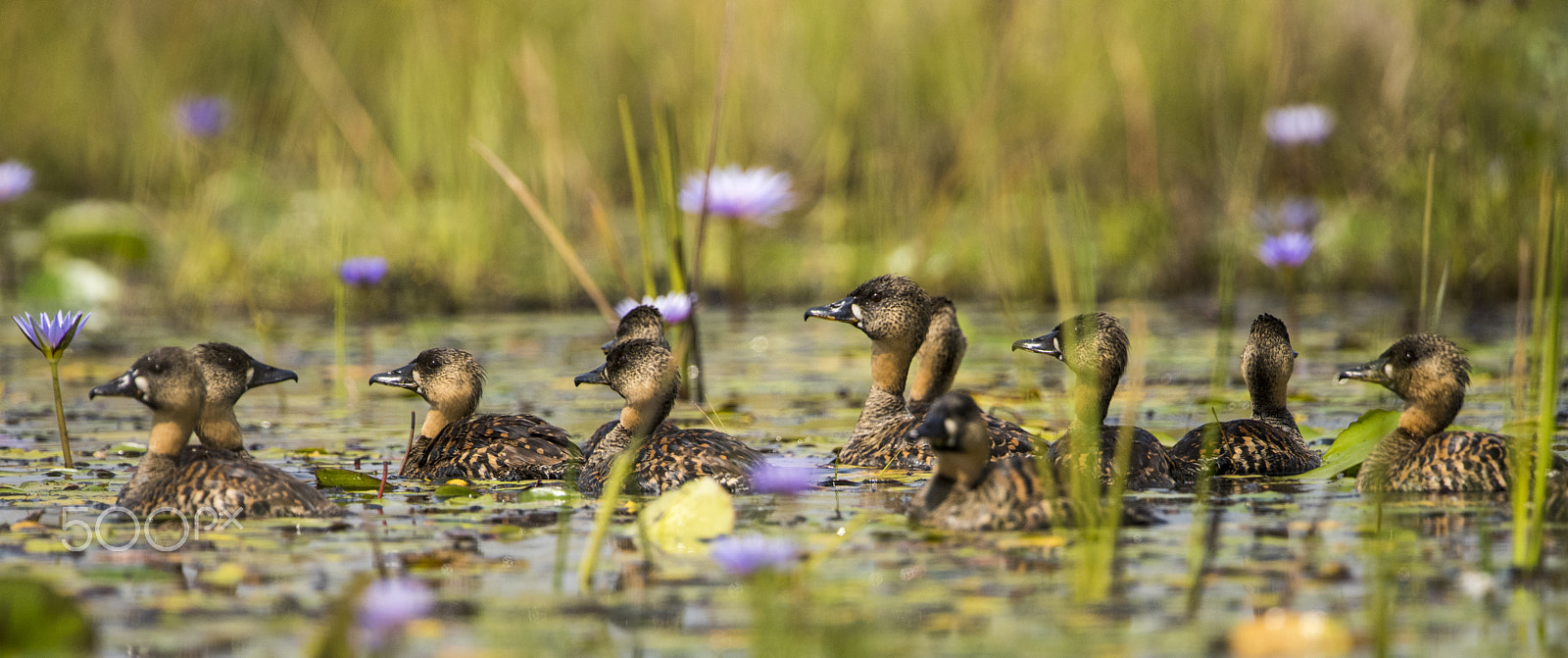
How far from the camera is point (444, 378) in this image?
6328 millimetres

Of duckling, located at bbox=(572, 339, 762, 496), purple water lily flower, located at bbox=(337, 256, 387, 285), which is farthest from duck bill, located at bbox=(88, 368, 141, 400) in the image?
purple water lily flower, located at bbox=(337, 256, 387, 285)

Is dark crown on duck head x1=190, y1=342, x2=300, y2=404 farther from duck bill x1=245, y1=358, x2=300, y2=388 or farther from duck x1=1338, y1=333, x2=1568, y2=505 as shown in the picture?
duck x1=1338, y1=333, x2=1568, y2=505

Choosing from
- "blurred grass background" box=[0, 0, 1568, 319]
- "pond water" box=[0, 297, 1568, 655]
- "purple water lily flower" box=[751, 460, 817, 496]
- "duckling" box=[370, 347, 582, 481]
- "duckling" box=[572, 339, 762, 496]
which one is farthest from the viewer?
"blurred grass background" box=[0, 0, 1568, 319]

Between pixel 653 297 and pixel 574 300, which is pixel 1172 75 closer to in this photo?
pixel 574 300

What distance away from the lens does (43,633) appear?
3.35m

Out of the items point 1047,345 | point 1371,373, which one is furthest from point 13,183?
point 1371,373

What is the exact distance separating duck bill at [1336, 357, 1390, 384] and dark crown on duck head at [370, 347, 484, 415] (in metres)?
2.92

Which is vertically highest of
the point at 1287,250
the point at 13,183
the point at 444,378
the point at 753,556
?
the point at 13,183

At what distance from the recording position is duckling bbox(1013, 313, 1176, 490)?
5.21 m

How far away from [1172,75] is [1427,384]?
7.51 metres

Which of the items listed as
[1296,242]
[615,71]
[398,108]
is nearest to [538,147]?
[398,108]

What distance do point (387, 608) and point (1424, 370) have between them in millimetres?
3432

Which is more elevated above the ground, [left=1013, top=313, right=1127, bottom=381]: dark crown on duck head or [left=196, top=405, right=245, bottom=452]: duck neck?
[left=1013, top=313, right=1127, bottom=381]: dark crown on duck head

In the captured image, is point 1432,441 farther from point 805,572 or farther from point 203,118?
point 203,118
